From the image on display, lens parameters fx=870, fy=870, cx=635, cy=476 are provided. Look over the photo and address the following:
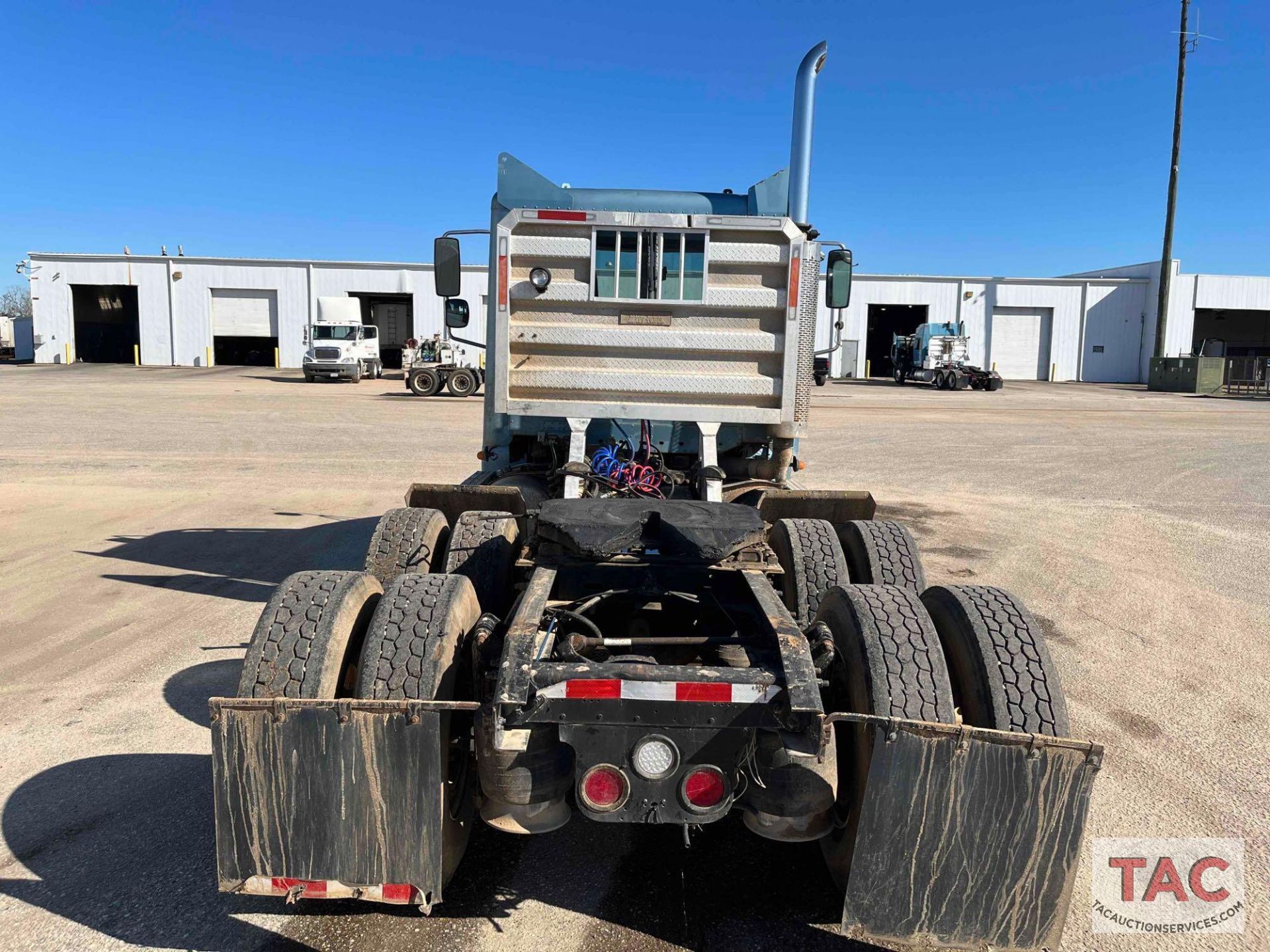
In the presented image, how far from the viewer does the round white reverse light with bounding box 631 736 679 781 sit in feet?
8.79

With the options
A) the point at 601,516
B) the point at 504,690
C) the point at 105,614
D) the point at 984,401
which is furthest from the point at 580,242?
the point at 984,401

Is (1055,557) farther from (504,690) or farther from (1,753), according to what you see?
(1,753)

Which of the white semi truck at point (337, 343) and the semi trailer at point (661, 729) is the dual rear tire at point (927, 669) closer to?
the semi trailer at point (661, 729)

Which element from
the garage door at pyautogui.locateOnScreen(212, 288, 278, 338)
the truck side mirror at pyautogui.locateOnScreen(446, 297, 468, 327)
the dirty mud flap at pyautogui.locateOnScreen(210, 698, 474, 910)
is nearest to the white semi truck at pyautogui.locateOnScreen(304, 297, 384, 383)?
the garage door at pyautogui.locateOnScreen(212, 288, 278, 338)

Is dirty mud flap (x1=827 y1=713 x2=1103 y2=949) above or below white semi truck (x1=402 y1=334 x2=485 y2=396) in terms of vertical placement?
below

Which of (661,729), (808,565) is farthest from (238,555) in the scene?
(661,729)

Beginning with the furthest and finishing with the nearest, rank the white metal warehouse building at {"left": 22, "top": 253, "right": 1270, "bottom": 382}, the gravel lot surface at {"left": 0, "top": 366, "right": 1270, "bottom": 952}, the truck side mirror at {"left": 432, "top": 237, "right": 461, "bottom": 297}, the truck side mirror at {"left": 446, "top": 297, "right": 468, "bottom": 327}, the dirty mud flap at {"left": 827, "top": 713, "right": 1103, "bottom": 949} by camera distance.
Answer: the white metal warehouse building at {"left": 22, "top": 253, "right": 1270, "bottom": 382}, the truck side mirror at {"left": 446, "top": 297, "right": 468, "bottom": 327}, the truck side mirror at {"left": 432, "top": 237, "right": 461, "bottom": 297}, the gravel lot surface at {"left": 0, "top": 366, "right": 1270, "bottom": 952}, the dirty mud flap at {"left": 827, "top": 713, "right": 1103, "bottom": 949}

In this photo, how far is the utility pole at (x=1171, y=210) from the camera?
130ft

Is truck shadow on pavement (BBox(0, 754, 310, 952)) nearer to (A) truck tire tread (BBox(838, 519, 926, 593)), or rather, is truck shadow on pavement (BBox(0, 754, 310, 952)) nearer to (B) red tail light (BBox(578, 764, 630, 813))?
(B) red tail light (BBox(578, 764, 630, 813))

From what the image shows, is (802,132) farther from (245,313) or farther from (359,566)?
(245,313)

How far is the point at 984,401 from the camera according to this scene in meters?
32.8

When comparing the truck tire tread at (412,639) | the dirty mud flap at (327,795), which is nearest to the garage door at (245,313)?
the truck tire tread at (412,639)

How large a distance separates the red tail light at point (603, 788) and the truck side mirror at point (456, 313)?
4.41 meters

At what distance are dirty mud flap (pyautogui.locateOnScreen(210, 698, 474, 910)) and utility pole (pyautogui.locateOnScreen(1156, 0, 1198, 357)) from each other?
47995 mm
